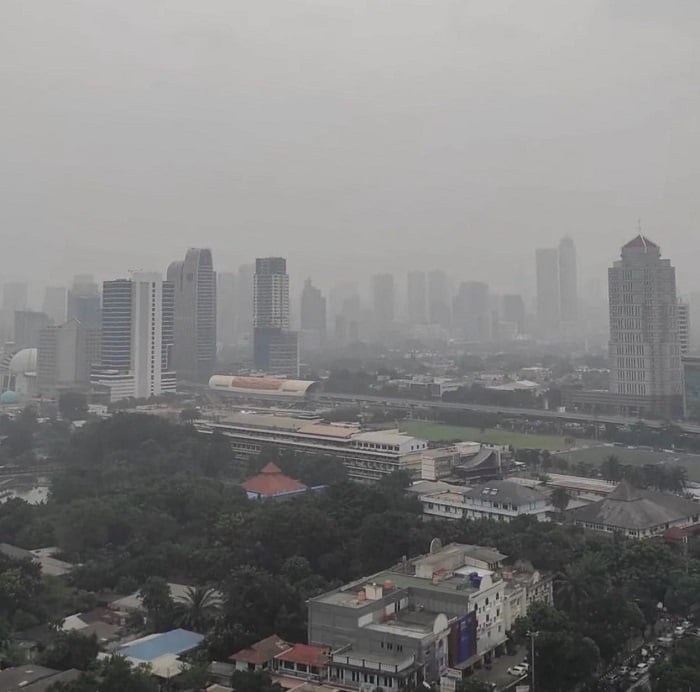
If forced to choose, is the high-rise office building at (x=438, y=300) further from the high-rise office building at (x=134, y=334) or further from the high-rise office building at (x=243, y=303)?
the high-rise office building at (x=134, y=334)

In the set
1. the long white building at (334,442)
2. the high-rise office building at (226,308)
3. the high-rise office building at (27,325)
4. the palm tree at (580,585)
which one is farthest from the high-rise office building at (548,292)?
the palm tree at (580,585)

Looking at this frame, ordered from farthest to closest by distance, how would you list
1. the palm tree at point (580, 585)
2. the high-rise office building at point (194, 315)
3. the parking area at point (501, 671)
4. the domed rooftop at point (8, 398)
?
1. the high-rise office building at point (194, 315)
2. the domed rooftop at point (8, 398)
3. the palm tree at point (580, 585)
4. the parking area at point (501, 671)

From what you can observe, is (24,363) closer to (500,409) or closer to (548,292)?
(500,409)

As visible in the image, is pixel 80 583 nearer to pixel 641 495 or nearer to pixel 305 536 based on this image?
pixel 305 536

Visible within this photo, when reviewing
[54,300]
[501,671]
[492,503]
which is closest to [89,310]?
[54,300]

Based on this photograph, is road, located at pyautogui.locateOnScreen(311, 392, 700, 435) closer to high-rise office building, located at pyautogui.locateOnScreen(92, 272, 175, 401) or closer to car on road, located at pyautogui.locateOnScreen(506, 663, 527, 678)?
high-rise office building, located at pyautogui.locateOnScreen(92, 272, 175, 401)

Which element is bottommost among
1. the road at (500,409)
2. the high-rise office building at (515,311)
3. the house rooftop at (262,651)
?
the house rooftop at (262,651)

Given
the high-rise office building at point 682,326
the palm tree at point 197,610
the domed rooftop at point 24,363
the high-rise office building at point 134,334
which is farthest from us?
the domed rooftop at point 24,363
